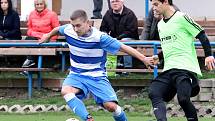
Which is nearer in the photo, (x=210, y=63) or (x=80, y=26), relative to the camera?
(x=210, y=63)

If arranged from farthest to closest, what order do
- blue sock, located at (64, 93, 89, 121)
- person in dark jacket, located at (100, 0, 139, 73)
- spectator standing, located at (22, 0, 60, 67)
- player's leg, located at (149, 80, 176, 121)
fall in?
spectator standing, located at (22, 0, 60, 67)
person in dark jacket, located at (100, 0, 139, 73)
blue sock, located at (64, 93, 89, 121)
player's leg, located at (149, 80, 176, 121)

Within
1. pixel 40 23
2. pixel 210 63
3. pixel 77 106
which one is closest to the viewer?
pixel 210 63

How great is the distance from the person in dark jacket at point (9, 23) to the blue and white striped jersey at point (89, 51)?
5533 mm

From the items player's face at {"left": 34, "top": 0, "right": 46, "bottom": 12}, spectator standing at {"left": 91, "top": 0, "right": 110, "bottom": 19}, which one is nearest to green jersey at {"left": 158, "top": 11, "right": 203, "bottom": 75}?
player's face at {"left": 34, "top": 0, "right": 46, "bottom": 12}

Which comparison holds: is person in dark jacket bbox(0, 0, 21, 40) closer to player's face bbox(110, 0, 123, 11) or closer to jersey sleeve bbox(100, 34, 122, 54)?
player's face bbox(110, 0, 123, 11)

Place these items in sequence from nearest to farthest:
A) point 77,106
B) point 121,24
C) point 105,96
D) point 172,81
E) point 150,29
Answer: point 172,81 → point 77,106 → point 105,96 → point 150,29 → point 121,24

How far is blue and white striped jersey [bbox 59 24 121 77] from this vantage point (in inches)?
371

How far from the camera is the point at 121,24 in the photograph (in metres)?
14.2

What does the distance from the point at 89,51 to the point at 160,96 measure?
49.9 inches

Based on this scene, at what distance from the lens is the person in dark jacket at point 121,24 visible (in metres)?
14.2

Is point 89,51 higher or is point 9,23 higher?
point 89,51

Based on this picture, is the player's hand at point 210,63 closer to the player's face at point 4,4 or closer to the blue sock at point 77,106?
the blue sock at point 77,106

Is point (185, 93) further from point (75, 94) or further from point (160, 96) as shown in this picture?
point (75, 94)

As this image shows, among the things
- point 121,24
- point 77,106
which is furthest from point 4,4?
point 77,106
